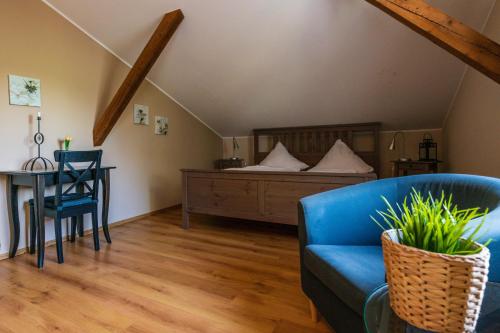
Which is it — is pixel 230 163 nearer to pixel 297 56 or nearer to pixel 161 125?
pixel 161 125

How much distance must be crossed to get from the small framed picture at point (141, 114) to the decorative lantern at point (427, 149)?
3.89 meters

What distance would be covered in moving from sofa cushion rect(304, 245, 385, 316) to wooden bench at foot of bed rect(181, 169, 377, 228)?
1.25 meters

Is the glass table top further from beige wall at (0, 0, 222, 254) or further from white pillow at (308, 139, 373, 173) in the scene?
white pillow at (308, 139, 373, 173)

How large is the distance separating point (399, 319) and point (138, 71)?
3228 mm

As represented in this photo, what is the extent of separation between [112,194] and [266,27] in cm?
270

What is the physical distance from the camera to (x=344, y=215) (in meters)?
1.55

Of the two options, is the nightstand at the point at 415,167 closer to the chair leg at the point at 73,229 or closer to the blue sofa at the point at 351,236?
the blue sofa at the point at 351,236

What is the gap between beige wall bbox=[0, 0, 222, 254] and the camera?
2.55 metres

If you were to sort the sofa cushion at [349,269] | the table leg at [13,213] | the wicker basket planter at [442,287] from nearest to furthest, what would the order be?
the wicker basket planter at [442,287], the sofa cushion at [349,269], the table leg at [13,213]

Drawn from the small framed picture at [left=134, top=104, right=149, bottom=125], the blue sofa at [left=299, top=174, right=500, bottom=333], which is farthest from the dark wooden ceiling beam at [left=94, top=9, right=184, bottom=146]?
the blue sofa at [left=299, top=174, right=500, bottom=333]

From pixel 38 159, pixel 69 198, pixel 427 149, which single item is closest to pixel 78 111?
pixel 38 159

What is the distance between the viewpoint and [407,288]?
0.63 m

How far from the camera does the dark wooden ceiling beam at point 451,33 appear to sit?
1.63 metres

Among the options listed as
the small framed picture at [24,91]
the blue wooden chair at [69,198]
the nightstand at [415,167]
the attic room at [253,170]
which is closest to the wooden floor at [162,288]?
the attic room at [253,170]
